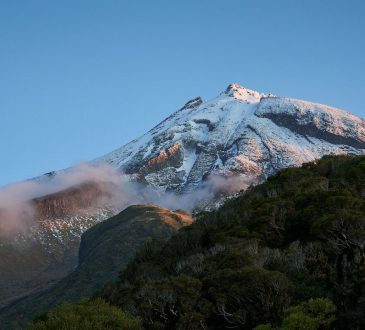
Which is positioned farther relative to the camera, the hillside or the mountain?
the mountain

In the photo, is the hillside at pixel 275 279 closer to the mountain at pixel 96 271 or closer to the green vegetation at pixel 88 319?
the green vegetation at pixel 88 319

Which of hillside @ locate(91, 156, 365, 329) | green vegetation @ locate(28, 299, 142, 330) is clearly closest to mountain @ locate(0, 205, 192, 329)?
hillside @ locate(91, 156, 365, 329)

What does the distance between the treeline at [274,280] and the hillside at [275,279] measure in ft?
0.20

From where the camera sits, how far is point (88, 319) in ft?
120

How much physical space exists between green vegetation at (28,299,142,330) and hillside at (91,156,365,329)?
2445 millimetres

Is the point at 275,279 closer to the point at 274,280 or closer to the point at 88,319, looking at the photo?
the point at 274,280

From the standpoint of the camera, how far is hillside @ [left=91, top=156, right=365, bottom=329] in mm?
34594

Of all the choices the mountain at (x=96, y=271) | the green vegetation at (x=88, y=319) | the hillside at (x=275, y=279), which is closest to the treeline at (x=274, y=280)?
the hillside at (x=275, y=279)

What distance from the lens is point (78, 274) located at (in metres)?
175

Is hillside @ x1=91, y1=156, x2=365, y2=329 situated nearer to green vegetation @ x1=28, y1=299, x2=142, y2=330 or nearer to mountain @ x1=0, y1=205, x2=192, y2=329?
green vegetation @ x1=28, y1=299, x2=142, y2=330

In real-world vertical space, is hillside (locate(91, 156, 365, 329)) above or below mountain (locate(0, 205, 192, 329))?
above

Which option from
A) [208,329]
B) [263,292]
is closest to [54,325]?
[208,329]

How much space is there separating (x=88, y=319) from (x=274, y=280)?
37.4ft

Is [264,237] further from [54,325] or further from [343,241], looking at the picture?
[54,325]
